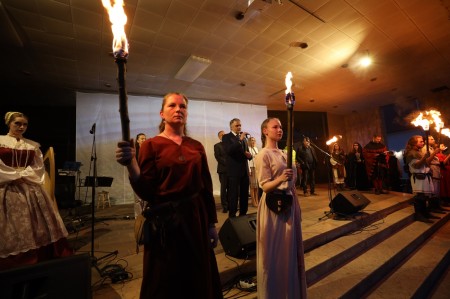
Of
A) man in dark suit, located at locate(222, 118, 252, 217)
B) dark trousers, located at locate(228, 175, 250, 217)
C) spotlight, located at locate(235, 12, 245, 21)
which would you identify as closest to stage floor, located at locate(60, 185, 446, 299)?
dark trousers, located at locate(228, 175, 250, 217)

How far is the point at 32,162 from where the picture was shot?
283 cm

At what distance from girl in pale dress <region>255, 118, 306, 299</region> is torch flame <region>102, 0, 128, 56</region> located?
149 cm

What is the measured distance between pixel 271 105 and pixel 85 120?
819 cm

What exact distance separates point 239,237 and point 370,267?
1951 mm

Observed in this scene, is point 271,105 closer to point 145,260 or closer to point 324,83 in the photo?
point 324,83

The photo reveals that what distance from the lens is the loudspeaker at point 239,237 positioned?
2.87 m

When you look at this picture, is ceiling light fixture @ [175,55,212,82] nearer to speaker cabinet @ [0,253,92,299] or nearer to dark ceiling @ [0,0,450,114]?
dark ceiling @ [0,0,450,114]

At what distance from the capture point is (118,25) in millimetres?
1075

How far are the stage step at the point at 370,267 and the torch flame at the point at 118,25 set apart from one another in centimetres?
301

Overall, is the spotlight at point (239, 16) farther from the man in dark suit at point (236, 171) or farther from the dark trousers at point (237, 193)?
the dark trousers at point (237, 193)

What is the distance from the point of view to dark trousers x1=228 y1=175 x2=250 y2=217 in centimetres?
423

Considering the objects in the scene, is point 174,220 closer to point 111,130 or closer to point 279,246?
point 279,246

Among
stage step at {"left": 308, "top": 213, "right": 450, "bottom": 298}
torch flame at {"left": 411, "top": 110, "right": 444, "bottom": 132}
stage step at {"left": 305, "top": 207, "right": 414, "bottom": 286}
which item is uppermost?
torch flame at {"left": 411, "top": 110, "right": 444, "bottom": 132}

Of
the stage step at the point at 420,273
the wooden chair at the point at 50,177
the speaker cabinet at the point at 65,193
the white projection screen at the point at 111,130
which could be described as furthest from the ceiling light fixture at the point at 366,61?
the speaker cabinet at the point at 65,193
